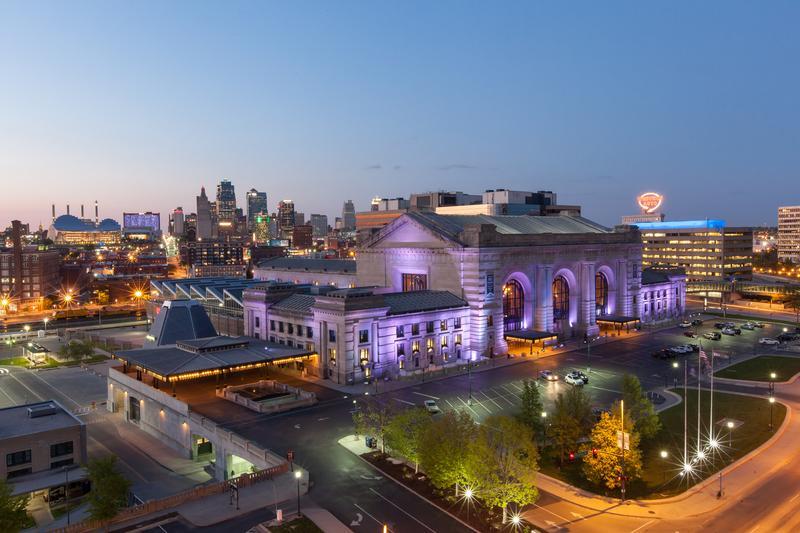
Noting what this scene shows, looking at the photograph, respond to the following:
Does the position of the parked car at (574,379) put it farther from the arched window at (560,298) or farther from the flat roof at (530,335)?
the arched window at (560,298)

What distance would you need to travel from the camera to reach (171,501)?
45062mm

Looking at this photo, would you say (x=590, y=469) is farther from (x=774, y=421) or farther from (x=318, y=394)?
(x=318, y=394)

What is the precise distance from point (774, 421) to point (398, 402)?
40300mm

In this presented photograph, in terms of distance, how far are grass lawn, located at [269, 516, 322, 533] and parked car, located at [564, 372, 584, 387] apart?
1870 inches

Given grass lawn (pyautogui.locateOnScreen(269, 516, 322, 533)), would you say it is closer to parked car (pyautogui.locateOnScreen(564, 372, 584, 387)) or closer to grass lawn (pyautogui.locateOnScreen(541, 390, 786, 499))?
grass lawn (pyautogui.locateOnScreen(541, 390, 786, 499))

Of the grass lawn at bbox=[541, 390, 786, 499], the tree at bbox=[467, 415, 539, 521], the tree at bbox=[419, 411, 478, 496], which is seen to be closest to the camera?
the tree at bbox=[467, 415, 539, 521]

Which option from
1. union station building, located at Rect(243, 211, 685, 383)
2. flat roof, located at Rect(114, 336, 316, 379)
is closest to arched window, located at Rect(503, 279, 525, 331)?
union station building, located at Rect(243, 211, 685, 383)

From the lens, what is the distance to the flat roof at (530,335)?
100750 millimetres

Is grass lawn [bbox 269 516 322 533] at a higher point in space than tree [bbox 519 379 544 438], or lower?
lower

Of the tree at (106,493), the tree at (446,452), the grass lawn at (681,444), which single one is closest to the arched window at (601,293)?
the grass lawn at (681,444)

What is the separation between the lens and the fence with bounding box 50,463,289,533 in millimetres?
41812

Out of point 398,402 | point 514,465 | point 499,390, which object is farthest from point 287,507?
point 499,390

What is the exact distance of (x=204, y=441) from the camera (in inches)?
2562

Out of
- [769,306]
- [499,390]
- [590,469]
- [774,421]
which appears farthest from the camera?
[769,306]
